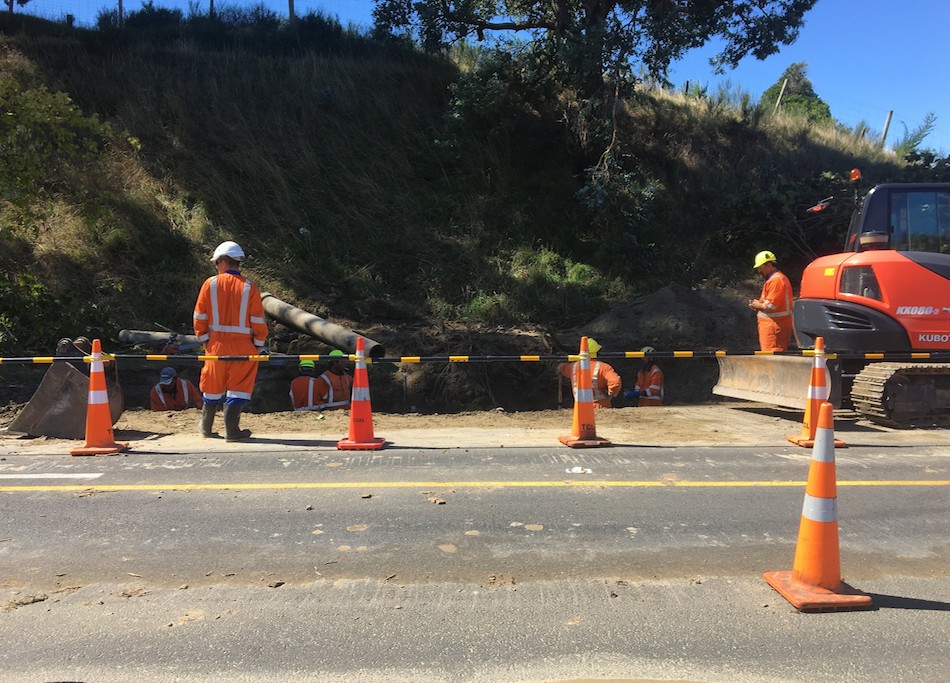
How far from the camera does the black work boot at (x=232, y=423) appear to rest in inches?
291

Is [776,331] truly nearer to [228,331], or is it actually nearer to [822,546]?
[822,546]

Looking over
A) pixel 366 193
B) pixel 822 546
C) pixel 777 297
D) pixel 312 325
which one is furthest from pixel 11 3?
pixel 822 546

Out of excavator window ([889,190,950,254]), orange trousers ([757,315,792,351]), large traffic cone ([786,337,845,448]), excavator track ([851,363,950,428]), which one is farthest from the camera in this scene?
orange trousers ([757,315,792,351])

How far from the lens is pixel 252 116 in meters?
19.0

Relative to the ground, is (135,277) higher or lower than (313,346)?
higher

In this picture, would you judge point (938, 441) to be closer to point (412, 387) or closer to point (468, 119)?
point (412, 387)

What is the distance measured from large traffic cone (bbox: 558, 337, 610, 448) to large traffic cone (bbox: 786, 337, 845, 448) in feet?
7.47

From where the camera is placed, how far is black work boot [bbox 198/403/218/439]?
764 cm

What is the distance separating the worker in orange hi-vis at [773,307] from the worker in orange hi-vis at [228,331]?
7.17m

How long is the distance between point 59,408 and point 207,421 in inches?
68.4

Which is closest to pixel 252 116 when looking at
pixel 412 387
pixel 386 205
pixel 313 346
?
pixel 386 205

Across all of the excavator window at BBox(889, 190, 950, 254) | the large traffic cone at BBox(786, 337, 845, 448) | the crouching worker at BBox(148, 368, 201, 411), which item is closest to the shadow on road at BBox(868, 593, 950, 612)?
the large traffic cone at BBox(786, 337, 845, 448)

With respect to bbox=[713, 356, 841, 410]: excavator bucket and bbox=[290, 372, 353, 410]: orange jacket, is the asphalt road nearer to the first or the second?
bbox=[713, 356, 841, 410]: excavator bucket

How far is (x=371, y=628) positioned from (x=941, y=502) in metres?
4.83
